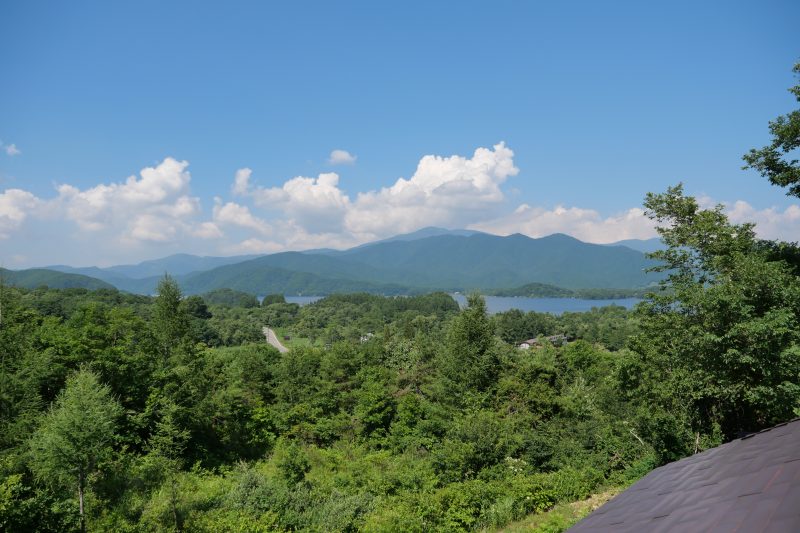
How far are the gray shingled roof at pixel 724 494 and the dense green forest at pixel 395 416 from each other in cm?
669

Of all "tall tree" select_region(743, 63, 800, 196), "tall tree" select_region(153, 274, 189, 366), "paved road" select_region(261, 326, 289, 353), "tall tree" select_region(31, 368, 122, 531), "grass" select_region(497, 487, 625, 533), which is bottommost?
"paved road" select_region(261, 326, 289, 353)

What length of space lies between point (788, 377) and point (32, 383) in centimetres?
2750

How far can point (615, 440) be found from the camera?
665 inches

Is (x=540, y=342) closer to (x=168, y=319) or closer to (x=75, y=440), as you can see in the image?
(x=168, y=319)

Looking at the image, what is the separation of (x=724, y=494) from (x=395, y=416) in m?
26.1

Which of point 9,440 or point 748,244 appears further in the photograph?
point 9,440

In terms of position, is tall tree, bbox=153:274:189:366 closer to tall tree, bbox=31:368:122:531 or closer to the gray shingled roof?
tall tree, bbox=31:368:122:531

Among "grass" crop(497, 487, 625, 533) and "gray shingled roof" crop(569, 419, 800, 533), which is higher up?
"gray shingled roof" crop(569, 419, 800, 533)

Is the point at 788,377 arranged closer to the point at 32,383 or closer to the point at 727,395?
the point at 727,395

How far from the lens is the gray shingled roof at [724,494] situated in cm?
253

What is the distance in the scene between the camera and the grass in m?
10.4

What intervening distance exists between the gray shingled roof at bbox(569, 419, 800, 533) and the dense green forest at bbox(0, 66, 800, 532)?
22.0 ft

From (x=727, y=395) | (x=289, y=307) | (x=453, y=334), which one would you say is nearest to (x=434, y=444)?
(x=453, y=334)

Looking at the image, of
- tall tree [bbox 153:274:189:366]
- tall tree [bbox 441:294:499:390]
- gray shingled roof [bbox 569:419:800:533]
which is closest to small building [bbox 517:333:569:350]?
tall tree [bbox 441:294:499:390]
